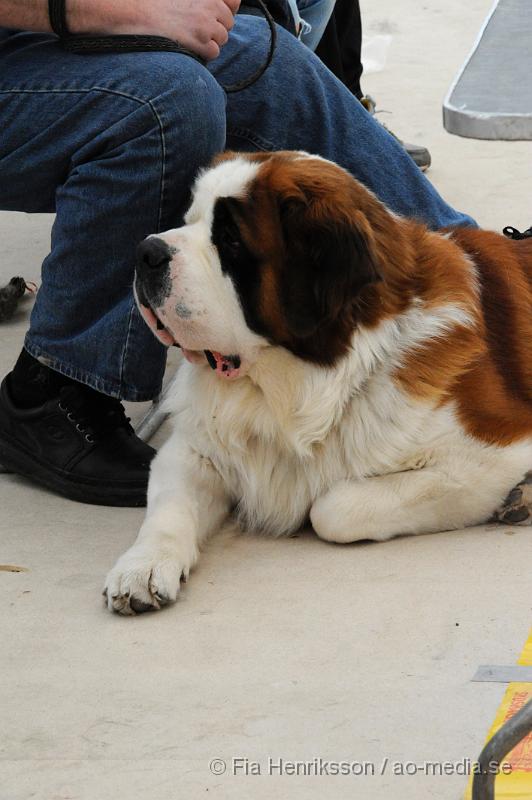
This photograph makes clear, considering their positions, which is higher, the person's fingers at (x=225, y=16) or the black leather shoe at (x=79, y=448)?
the person's fingers at (x=225, y=16)

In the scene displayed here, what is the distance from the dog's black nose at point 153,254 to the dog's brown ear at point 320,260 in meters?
0.30

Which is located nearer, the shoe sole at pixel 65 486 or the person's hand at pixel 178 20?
the person's hand at pixel 178 20

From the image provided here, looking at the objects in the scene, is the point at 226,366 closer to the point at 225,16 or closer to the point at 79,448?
the point at 79,448

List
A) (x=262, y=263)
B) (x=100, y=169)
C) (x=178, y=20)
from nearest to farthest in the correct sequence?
(x=262, y=263), (x=100, y=169), (x=178, y=20)

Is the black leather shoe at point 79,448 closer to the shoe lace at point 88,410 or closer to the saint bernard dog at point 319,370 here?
the shoe lace at point 88,410

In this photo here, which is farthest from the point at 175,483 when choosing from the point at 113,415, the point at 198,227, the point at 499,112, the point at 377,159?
the point at 377,159

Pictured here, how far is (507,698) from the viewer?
2354mm

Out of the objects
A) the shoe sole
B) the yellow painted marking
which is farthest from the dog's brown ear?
the yellow painted marking

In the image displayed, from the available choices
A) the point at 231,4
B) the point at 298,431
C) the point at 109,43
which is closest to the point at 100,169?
the point at 109,43

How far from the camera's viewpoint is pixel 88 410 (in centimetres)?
362

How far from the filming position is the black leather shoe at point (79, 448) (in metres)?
3.57

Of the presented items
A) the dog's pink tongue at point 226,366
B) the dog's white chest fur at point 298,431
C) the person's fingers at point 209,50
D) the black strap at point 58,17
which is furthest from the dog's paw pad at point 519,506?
the black strap at point 58,17

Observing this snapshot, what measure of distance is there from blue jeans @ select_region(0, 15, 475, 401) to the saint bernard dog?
20 cm

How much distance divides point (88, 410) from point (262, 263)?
0.93 meters
